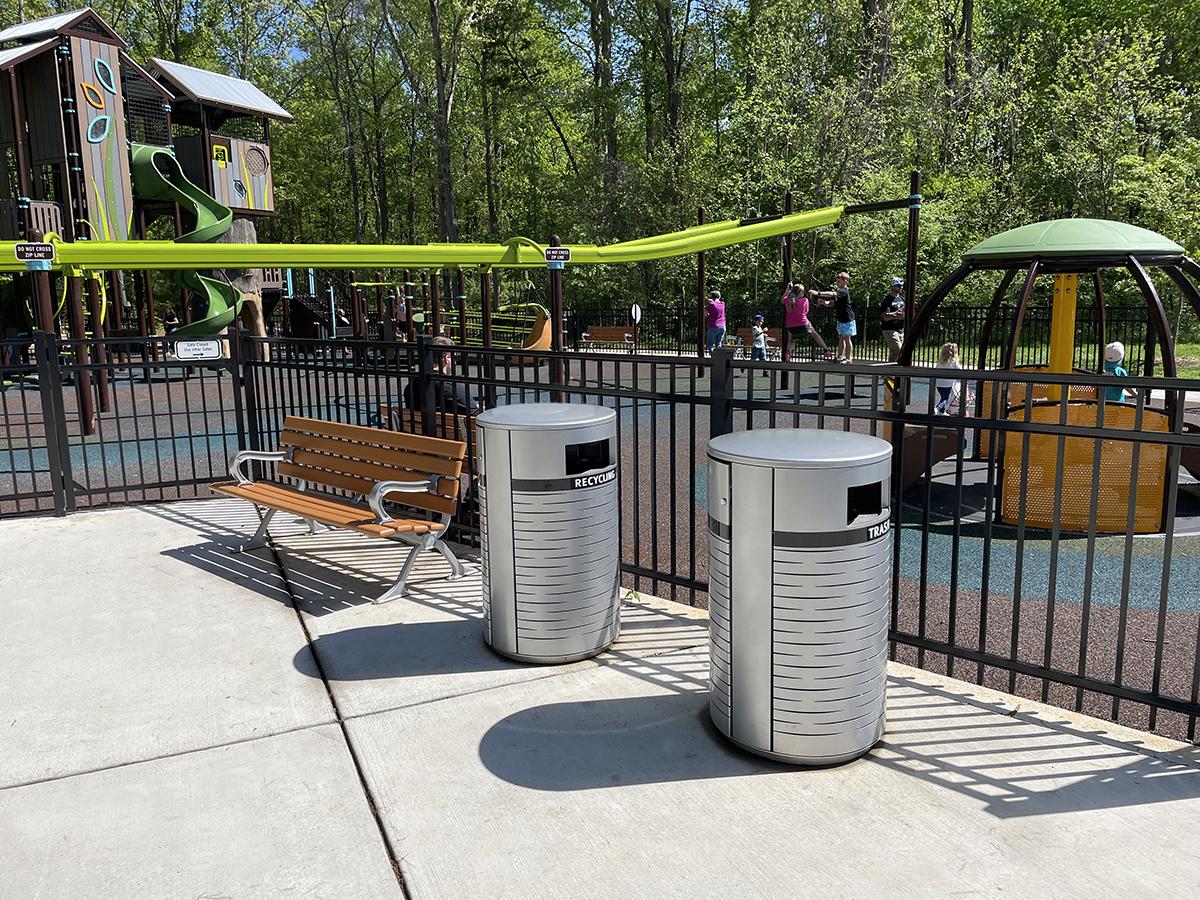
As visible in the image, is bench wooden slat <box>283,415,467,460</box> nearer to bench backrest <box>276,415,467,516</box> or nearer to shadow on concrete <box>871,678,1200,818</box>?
bench backrest <box>276,415,467,516</box>

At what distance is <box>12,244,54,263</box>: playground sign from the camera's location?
23.5ft

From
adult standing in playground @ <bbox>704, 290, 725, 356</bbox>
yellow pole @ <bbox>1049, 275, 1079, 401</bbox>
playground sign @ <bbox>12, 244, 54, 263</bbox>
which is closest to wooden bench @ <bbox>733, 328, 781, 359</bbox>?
adult standing in playground @ <bbox>704, 290, 725, 356</bbox>

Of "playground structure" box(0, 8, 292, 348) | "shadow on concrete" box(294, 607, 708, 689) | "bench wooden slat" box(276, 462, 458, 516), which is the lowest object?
"shadow on concrete" box(294, 607, 708, 689)

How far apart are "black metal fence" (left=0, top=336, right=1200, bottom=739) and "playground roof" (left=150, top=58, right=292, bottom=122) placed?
55.1 feet

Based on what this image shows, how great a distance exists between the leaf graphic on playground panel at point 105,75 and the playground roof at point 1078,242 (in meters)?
19.1

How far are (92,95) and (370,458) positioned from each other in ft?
59.7

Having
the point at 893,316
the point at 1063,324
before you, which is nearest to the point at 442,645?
the point at 1063,324

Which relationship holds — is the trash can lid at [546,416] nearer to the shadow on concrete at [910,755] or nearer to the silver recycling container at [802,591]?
the silver recycling container at [802,591]

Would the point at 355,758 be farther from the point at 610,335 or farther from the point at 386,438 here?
the point at 610,335

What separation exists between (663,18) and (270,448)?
3686cm

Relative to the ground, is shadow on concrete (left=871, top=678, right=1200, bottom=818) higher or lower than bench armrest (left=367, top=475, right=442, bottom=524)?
lower

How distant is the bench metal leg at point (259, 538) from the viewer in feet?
21.0

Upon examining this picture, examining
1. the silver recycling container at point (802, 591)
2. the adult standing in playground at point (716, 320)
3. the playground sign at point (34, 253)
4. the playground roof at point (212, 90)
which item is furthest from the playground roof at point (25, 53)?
the silver recycling container at point (802, 591)

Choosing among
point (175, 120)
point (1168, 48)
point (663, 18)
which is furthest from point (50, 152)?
point (1168, 48)
